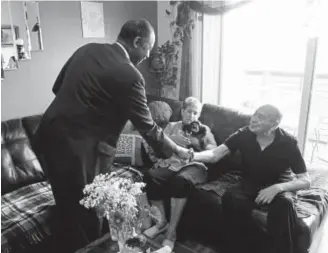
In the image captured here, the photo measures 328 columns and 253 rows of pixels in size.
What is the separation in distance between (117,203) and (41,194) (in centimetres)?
121

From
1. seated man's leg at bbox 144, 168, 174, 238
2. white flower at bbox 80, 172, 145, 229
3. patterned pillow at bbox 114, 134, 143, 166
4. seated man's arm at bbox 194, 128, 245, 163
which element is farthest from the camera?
patterned pillow at bbox 114, 134, 143, 166

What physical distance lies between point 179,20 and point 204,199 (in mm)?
2007

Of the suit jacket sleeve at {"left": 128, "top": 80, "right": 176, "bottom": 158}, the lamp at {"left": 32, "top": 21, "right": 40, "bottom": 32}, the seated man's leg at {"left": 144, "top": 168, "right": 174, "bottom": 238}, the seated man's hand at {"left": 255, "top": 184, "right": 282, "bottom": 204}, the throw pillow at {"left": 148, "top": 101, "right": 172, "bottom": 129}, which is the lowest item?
the seated man's leg at {"left": 144, "top": 168, "right": 174, "bottom": 238}

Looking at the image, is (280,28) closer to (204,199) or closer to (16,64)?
(204,199)

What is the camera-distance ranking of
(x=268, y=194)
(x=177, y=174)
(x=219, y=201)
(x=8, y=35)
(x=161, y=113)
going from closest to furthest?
(x=268, y=194) → (x=219, y=201) → (x=177, y=174) → (x=8, y=35) → (x=161, y=113)

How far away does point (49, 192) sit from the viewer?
2340 millimetres

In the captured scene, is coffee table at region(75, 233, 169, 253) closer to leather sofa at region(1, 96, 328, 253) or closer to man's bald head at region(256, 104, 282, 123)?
leather sofa at region(1, 96, 328, 253)

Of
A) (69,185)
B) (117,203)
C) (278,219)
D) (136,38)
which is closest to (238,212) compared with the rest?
(278,219)

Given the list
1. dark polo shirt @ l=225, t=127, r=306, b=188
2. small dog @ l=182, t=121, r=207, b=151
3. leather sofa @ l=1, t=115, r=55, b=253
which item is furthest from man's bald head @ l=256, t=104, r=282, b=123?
leather sofa @ l=1, t=115, r=55, b=253

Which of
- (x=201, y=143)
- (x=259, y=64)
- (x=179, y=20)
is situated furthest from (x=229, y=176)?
(x=179, y=20)

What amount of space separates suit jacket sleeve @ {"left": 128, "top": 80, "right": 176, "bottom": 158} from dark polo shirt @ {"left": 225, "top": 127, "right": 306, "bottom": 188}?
528 mm

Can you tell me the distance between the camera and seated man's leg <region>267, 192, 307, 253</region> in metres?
1.77

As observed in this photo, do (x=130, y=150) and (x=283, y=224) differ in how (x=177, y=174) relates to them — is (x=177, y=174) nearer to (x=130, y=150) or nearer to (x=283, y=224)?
(x=130, y=150)

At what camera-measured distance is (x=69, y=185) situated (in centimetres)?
186
